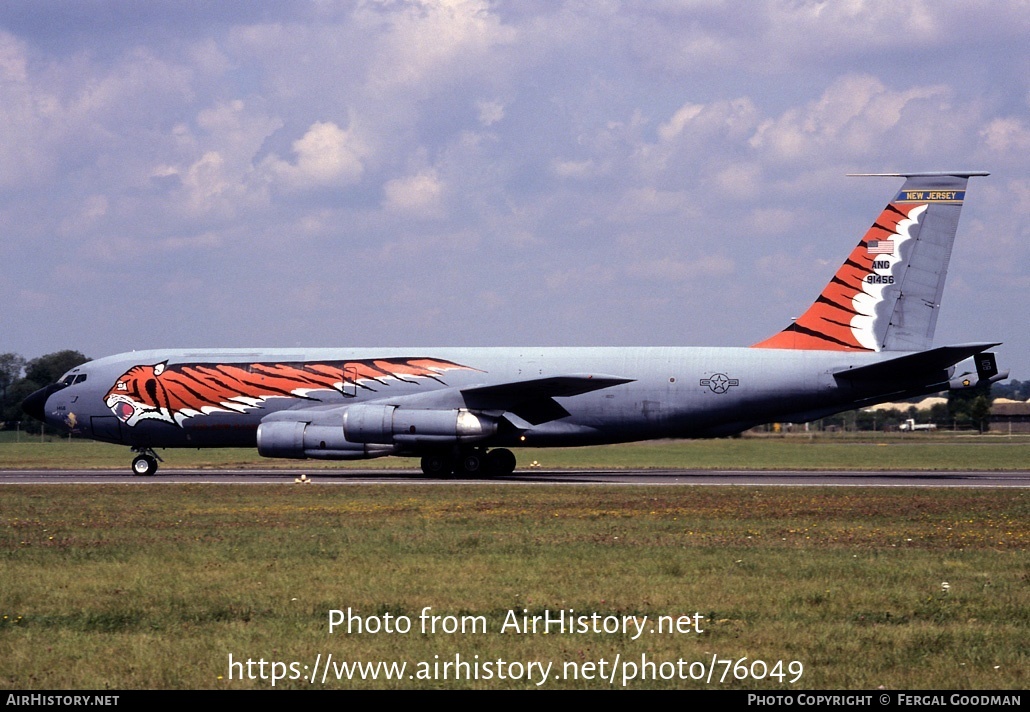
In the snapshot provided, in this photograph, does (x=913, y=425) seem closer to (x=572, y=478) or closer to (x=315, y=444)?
(x=572, y=478)

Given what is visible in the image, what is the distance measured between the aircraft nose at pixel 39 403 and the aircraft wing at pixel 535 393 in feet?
47.6

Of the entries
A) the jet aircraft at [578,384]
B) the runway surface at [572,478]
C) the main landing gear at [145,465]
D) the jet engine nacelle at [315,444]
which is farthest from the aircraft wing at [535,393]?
the main landing gear at [145,465]

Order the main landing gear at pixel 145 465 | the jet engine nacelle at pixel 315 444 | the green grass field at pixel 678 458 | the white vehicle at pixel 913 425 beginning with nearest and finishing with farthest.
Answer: the jet engine nacelle at pixel 315 444 → the main landing gear at pixel 145 465 → the green grass field at pixel 678 458 → the white vehicle at pixel 913 425

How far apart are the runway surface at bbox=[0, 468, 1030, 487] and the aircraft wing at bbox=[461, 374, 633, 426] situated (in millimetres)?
1978

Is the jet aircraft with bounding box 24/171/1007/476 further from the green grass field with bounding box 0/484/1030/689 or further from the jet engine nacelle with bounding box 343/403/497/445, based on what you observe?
the green grass field with bounding box 0/484/1030/689

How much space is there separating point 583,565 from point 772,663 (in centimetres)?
554

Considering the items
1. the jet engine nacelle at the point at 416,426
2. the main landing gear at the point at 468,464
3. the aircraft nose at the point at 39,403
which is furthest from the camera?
the aircraft nose at the point at 39,403

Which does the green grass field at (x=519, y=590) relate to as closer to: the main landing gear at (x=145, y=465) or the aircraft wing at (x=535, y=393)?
the aircraft wing at (x=535, y=393)

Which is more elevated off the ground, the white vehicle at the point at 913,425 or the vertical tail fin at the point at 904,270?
the vertical tail fin at the point at 904,270

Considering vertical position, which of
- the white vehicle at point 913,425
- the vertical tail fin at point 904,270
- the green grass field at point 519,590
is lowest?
the green grass field at point 519,590

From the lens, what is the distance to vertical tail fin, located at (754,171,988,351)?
3362cm

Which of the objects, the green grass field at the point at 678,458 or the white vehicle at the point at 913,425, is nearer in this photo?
the green grass field at the point at 678,458

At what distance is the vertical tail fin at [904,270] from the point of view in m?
33.6

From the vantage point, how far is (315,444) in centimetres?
3438
